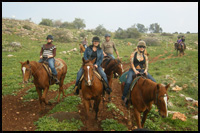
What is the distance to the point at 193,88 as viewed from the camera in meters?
9.09

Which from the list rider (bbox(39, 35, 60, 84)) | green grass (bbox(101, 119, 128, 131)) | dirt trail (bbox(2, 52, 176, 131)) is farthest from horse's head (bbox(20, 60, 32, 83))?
green grass (bbox(101, 119, 128, 131))

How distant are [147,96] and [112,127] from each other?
180 centimetres

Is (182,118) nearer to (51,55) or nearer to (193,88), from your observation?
(193,88)

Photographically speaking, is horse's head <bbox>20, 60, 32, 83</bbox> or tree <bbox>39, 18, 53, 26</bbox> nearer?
horse's head <bbox>20, 60, 32, 83</bbox>

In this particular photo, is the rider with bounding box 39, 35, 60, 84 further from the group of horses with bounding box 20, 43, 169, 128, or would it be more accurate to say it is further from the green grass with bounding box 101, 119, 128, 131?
the green grass with bounding box 101, 119, 128, 131

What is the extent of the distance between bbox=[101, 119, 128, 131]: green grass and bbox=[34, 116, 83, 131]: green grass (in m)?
0.84

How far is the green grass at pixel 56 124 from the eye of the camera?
16.0 feet

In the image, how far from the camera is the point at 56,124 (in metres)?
5.09

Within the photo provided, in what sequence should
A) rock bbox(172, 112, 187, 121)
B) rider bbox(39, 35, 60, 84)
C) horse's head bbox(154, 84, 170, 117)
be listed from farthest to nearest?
rider bbox(39, 35, 60, 84), rock bbox(172, 112, 187, 121), horse's head bbox(154, 84, 170, 117)

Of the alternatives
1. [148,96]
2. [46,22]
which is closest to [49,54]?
[148,96]

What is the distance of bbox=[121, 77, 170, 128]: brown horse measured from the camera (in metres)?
3.74

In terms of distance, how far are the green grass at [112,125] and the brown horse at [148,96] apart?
784mm

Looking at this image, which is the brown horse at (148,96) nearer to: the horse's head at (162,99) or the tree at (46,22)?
the horse's head at (162,99)

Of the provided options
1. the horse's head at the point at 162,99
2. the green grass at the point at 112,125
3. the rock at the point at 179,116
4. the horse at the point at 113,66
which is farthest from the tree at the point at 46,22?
the horse's head at the point at 162,99
